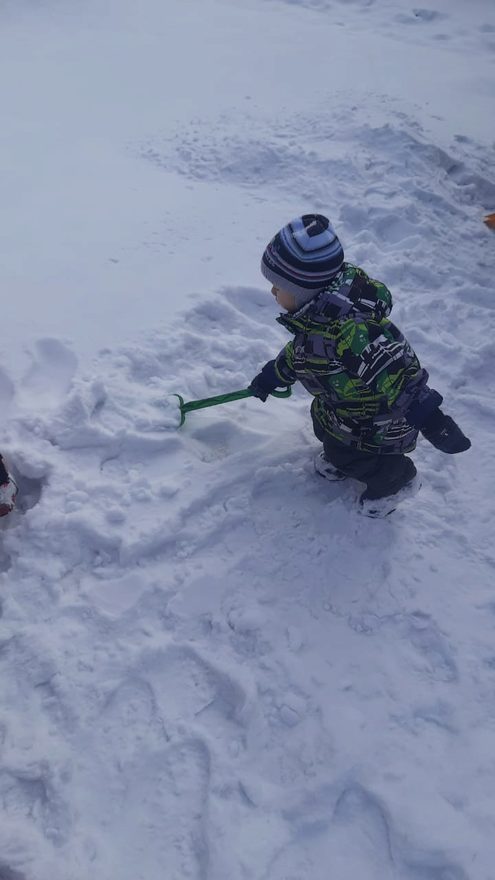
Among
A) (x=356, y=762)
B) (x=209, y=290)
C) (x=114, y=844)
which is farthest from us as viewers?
(x=209, y=290)

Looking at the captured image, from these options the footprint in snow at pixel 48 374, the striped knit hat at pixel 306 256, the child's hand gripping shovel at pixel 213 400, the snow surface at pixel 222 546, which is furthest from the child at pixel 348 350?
the footprint in snow at pixel 48 374

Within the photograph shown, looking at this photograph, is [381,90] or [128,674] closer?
[128,674]

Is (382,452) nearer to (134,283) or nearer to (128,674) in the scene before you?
(128,674)

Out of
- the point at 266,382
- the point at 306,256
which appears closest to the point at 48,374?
the point at 266,382

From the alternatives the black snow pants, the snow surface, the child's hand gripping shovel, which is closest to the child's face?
the child's hand gripping shovel

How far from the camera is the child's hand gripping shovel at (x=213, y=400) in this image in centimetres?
243

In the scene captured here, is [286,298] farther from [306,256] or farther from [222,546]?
[222,546]

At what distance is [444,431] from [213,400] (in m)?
0.88

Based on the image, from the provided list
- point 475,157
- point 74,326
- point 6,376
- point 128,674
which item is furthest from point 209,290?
point 475,157

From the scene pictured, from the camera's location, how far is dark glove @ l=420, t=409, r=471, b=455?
204 centimetres

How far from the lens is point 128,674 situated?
6.22 ft

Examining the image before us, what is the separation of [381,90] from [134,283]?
3.28 m

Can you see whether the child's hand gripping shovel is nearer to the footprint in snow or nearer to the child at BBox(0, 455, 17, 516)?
the footprint in snow

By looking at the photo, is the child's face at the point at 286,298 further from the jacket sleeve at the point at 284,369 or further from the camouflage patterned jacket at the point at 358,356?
the jacket sleeve at the point at 284,369
